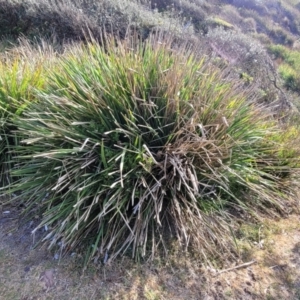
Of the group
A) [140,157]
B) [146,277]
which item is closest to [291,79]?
[140,157]

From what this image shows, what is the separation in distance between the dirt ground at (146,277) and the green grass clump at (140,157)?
14 centimetres

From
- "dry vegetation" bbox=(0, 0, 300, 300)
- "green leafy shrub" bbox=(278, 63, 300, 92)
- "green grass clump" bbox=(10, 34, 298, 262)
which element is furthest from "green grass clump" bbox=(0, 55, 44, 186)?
"green leafy shrub" bbox=(278, 63, 300, 92)

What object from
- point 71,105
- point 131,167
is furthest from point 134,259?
point 71,105

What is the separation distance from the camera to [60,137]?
2.76 metres

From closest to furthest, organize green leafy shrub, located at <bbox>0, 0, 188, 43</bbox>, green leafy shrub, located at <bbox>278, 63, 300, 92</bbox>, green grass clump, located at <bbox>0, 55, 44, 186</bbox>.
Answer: green grass clump, located at <bbox>0, 55, 44, 186</bbox> → green leafy shrub, located at <bbox>0, 0, 188, 43</bbox> → green leafy shrub, located at <bbox>278, 63, 300, 92</bbox>

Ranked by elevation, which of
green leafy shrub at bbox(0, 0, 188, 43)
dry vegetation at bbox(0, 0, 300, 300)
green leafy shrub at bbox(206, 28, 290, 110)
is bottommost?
green leafy shrub at bbox(0, 0, 188, 43)

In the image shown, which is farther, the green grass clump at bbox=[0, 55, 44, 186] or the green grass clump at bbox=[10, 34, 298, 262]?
the green grass clump at bbox=[0, 55, 44, 186]

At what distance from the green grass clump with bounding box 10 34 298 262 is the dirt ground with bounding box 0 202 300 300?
14 centimetres

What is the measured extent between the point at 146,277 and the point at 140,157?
0.90m

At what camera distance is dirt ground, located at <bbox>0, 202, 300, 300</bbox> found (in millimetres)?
2412

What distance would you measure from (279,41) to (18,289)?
67.4 feet

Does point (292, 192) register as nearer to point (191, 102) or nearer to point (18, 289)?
A: point (191, 102)

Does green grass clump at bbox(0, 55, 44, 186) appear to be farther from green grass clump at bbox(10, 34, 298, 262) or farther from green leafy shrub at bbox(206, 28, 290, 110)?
green leafy shrub at bbox(206, 28, 290, 110)

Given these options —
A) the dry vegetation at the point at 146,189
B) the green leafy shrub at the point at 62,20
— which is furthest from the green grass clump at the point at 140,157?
the green leafy shrub at the point at 62,20
